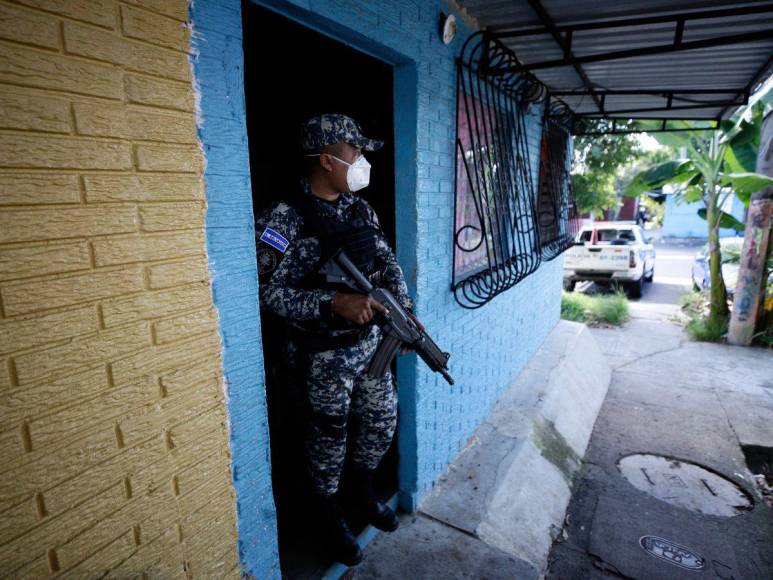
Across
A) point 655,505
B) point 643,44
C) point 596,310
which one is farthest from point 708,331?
point 643,44

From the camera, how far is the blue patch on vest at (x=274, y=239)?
1783 mm

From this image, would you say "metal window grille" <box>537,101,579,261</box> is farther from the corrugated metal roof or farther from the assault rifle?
the assault rifle

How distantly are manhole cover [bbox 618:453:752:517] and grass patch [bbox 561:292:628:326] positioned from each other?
15.0ft

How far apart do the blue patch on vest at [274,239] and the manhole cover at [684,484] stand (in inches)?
136

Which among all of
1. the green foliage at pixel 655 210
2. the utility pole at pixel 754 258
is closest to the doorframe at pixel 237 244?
the utility pole at pixel 754 258

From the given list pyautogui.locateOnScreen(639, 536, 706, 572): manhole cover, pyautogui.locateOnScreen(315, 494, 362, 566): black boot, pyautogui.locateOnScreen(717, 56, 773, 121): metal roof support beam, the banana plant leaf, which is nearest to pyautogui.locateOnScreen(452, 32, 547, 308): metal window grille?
pyautogui.locateOnScreen(315, 494, 362, 566): black boot

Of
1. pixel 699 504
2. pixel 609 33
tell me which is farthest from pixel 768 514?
pixel 609 33

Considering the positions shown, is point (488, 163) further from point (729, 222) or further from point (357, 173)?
point (729, 222)

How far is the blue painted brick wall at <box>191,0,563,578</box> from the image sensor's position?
1312 mm

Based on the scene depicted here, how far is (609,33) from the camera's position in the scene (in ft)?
9.82

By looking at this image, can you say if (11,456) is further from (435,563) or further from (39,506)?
(435,563)

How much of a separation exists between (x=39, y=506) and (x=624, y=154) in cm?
923

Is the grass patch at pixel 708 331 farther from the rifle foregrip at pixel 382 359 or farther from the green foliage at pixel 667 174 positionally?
the rifle foregrip at pixel 382 359

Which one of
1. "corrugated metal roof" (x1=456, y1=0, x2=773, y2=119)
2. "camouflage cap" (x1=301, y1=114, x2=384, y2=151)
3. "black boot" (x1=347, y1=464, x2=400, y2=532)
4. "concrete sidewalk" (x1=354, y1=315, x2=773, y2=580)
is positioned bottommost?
"concrete sidewalk" (x1=354, y1=315, x2=773, y2=580)
